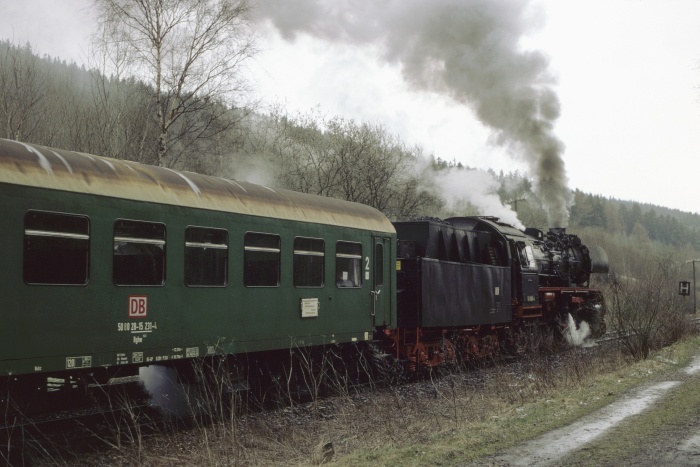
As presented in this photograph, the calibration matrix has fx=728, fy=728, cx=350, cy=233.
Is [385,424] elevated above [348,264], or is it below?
below

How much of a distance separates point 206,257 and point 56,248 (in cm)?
237

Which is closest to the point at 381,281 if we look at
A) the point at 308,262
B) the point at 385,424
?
the point at 308,262

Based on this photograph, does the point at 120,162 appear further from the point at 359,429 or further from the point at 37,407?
the point at 359,429

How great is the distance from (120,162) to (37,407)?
3145mm

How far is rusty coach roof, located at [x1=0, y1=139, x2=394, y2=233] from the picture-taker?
307 inches

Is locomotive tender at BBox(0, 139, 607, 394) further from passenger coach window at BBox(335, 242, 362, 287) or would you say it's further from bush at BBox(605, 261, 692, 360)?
bush at BBox(605, 261, 692, 360)

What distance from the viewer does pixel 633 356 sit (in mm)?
18047

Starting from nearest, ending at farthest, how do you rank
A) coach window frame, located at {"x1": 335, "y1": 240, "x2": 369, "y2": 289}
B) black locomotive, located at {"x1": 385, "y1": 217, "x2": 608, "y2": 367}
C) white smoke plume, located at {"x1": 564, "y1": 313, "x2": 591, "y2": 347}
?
1. coach window frame, located at {"x1": 335, "y1": 240, "x2": 369, "y2": 289}
2. black locomotive, located at {"x1": 385, "y1": 217, "x2": 608, "y2": 367}
3. white smoke plume, located at {"x1": 564, "y1": 313, "x2": 591, "y2": 347}

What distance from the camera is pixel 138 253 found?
8.90 m

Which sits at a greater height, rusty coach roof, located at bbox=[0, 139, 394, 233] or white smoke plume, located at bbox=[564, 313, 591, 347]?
rusty coach roof, located at bbox=[0, 139, 394, 233]

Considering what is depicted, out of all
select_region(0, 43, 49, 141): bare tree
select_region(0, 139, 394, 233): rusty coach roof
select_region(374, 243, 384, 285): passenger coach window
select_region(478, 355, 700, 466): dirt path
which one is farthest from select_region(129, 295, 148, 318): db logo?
select_region(0, 43, 49, 141): bare tree

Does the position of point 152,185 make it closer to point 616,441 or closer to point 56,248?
point 56,248

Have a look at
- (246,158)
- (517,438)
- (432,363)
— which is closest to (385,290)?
(432,363)

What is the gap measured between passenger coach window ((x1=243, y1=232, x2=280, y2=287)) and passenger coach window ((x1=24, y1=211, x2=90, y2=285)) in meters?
2.80
